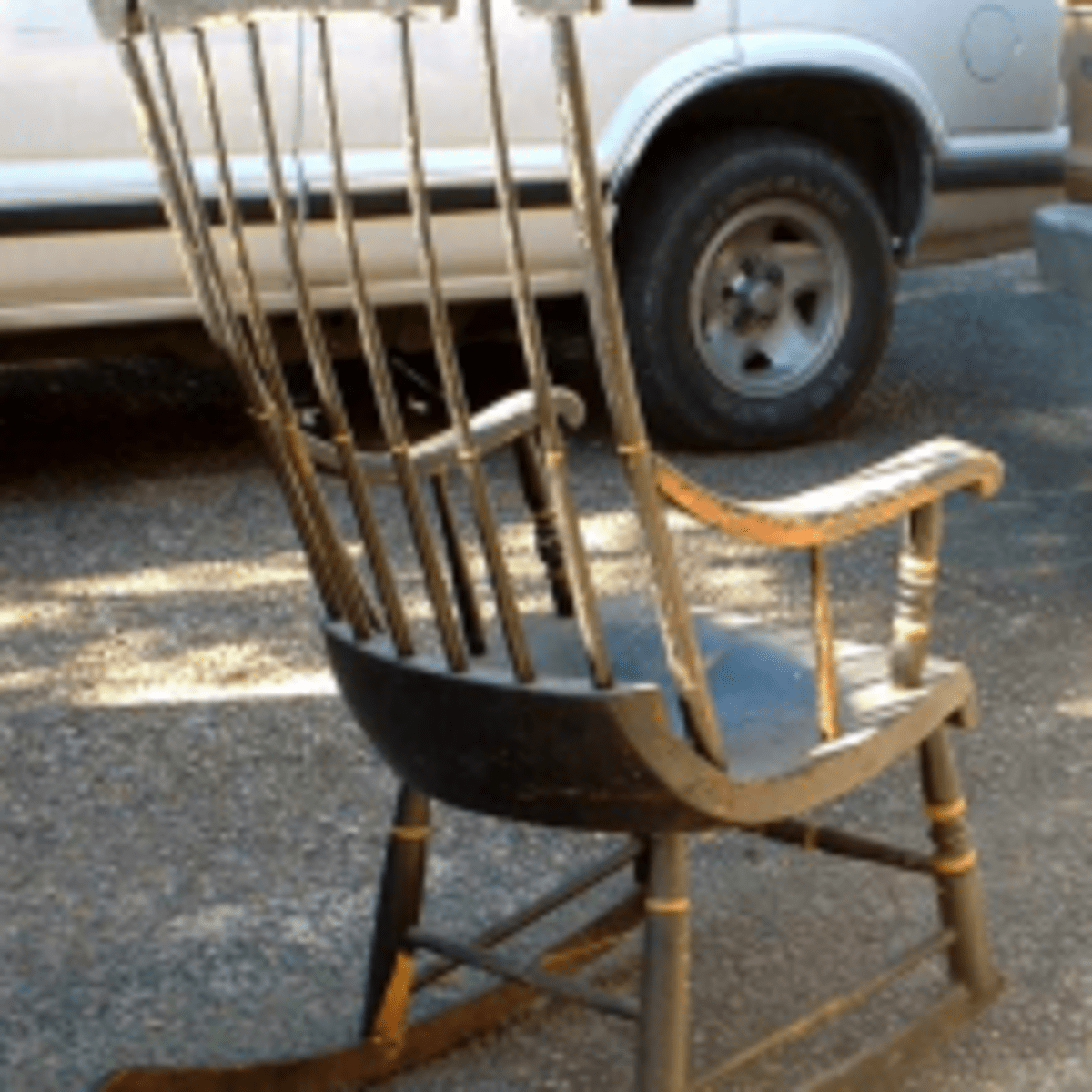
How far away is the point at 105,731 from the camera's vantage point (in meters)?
4.65

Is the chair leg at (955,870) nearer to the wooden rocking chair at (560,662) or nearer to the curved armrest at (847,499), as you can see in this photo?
the wooden rocking chair at (560,662)

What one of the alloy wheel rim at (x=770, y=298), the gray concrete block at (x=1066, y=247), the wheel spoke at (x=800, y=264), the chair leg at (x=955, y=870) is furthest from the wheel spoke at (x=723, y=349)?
the chair leg at (x=955, y=870)

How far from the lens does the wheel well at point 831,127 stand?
6.48 m

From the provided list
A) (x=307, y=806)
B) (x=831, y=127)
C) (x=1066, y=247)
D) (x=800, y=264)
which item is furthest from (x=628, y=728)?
(x=831, y=127)

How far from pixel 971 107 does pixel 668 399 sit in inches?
45.8

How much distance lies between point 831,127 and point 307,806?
10.4 ft

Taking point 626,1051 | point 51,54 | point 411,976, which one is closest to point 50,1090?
point 411,976

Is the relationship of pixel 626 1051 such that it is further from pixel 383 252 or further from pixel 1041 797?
pixel 383 252

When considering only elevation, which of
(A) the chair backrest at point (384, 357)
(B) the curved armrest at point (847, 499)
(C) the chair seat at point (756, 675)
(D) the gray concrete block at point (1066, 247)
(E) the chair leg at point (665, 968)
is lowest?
(D) the gray concrete block at point (1066, 247)

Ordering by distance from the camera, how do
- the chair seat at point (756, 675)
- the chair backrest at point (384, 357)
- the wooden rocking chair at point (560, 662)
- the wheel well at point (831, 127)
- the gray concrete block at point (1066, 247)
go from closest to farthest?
1. the chair backrest at point (384, 357)
2. the wooden rocking chair at point (560, 662)
3. the chair seat at point (756, 675)
4. the gray concrete block at point (1066, 247)
5. the wheel well at point (831, 127)

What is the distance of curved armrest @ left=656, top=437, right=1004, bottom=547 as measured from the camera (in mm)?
2699

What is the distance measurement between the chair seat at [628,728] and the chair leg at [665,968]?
0.25 feet

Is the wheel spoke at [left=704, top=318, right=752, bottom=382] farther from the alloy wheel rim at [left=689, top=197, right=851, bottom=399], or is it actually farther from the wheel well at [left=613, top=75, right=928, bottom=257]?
the wheel well at [left=613, top=75, right=928, bottom=257]

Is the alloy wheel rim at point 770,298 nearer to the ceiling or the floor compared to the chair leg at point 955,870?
nearer to the floor
